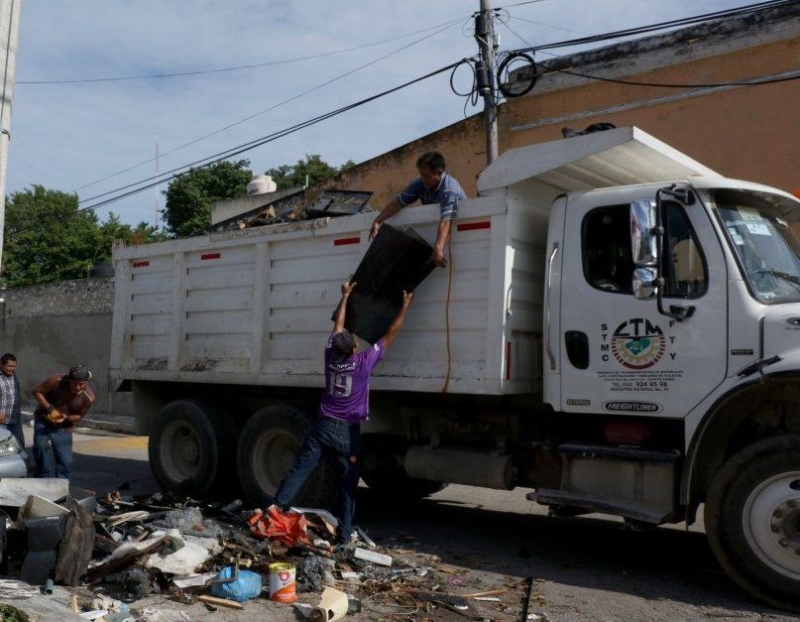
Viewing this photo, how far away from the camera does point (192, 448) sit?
8.36 metres

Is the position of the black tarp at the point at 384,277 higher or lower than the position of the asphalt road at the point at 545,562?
higher

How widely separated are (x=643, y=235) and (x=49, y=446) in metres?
5.86

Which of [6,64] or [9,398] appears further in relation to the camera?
[9,398]

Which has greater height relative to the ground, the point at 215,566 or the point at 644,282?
the point at 644,282

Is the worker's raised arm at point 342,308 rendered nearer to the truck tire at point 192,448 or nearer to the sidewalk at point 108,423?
the truck tire at point 192,448

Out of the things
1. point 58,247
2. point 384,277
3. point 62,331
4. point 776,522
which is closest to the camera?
point 776,522

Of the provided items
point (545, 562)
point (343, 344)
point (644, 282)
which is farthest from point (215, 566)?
point (644, 282)

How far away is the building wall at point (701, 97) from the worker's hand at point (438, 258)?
7.96 meters

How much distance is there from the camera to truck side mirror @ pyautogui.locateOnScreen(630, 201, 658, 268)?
5285 millimetres

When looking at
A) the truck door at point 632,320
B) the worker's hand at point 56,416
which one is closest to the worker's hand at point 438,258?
the truck door at point 632,320

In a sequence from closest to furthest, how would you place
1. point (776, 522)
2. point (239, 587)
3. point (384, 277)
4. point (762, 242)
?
point (776, 522) → point (239, 587) → point (762, 242) → point (384, 277)

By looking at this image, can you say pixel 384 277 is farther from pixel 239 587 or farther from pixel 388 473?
pixel 239 587

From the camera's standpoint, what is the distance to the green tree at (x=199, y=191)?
120ft

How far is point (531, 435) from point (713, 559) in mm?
1591
